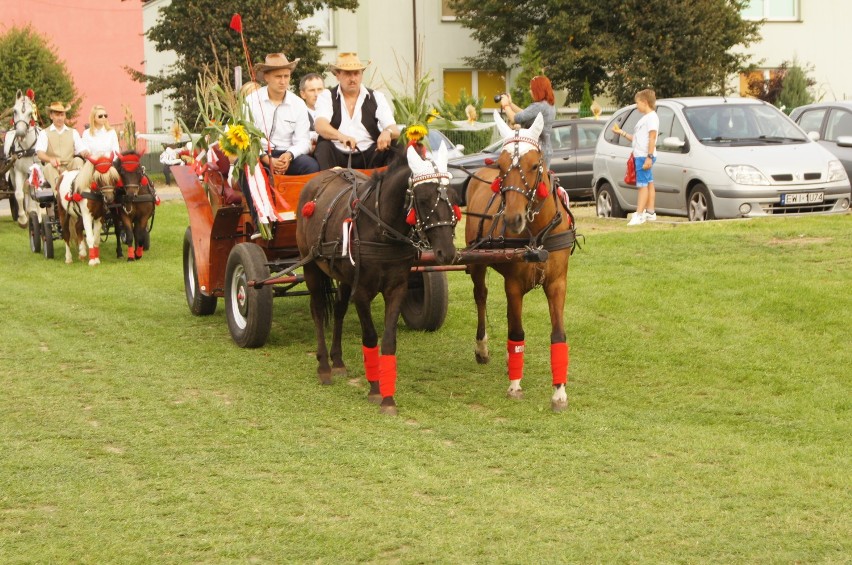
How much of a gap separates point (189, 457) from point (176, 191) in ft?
86.0

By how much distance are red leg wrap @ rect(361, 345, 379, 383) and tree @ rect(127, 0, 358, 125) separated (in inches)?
1087

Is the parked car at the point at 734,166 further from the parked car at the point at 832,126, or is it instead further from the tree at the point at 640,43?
the tree at the point at 640,43

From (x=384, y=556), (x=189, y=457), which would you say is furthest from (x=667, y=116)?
(x=384, y=556)

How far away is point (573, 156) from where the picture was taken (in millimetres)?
22891

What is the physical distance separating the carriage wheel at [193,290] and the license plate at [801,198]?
7805 millimetres

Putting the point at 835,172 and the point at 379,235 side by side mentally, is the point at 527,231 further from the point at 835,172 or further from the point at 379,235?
the point at 835,172

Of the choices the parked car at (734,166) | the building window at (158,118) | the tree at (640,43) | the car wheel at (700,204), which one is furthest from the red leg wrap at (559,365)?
the building window at (158,118)

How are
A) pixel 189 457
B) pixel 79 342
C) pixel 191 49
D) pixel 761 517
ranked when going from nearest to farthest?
1. pixel 761 517
2. pixel 189 457
3. pixel 79 342
4. pixel 191 49

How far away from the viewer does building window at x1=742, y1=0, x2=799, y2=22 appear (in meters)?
42.3

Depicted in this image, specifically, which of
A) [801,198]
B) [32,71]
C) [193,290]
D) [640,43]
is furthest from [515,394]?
[32,71]

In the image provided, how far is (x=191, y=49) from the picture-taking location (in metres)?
36.4

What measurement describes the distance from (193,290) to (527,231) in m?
5.43

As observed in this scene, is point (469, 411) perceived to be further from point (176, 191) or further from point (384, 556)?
point (176, 191)

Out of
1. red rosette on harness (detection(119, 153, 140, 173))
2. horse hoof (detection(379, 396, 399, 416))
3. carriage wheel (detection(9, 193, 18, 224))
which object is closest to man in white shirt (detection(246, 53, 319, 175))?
horse hoof (detection(379, 396, 399, 416))
